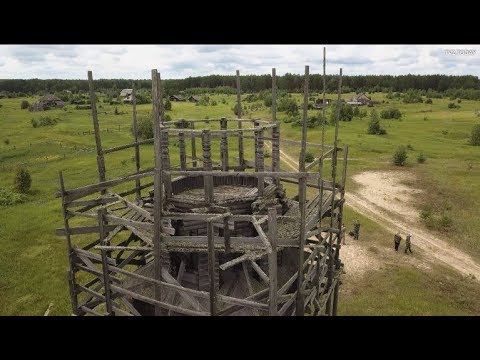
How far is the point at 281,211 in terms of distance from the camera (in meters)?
14.4

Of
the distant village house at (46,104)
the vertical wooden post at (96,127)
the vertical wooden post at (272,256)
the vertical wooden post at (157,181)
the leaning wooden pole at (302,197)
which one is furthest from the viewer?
the distant village house at (46,104)

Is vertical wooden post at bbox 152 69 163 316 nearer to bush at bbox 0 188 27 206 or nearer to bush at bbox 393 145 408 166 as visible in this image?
bush at bbox 0 188 27 206

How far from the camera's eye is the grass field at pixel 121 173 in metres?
20.7

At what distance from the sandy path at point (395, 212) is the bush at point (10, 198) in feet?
91.9

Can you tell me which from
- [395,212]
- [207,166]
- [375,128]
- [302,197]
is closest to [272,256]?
[302,197]

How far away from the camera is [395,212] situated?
106 ft

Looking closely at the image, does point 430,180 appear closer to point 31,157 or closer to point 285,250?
point 285,250

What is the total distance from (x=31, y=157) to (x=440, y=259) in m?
47.2

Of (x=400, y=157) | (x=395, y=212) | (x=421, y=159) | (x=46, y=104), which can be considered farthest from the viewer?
(x=46, y=104)

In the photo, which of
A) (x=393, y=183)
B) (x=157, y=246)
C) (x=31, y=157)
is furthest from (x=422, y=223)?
(x=31, y=157)

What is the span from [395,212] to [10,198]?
34463 millimetres

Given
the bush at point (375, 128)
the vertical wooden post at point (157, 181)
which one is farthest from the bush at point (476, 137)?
the vertical wooden post at point (157, 181)

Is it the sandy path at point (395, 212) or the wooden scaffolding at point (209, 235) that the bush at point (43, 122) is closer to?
the sandy path at point (395, 212)

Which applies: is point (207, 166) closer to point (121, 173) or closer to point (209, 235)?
point (209, 235)
